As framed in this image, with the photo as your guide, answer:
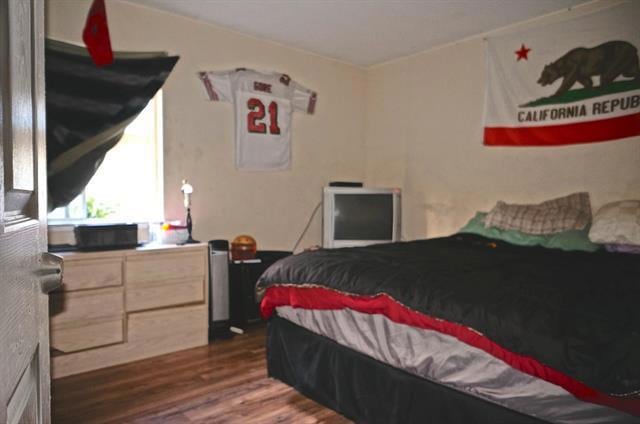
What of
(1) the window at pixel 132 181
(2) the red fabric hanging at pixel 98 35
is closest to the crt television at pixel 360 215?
(1) the window at pixel 132 181

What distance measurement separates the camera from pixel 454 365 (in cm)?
149

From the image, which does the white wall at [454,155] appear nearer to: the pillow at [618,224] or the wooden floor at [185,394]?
the pillow at [618,224]

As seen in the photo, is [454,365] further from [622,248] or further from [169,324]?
[169,324]

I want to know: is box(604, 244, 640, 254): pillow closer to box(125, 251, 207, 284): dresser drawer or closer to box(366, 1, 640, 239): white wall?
box(366, 1, 640, 239): white wall

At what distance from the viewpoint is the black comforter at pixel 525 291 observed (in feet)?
3.77

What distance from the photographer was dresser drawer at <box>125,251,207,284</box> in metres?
2.73

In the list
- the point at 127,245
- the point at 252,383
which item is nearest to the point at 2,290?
the point at 252,383

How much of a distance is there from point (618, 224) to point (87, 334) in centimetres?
322

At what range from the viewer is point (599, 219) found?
2592 mm

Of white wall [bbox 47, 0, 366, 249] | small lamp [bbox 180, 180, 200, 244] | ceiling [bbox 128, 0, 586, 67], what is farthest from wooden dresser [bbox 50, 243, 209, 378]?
ceiling [bbox 128, 0, 586, 67]

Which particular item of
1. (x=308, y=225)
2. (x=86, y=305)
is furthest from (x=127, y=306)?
(x=308, y=225)

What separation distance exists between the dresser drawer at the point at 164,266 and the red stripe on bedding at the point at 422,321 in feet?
2.92

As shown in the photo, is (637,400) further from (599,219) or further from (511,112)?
(511,112)

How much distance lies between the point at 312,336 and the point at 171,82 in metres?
2.24
